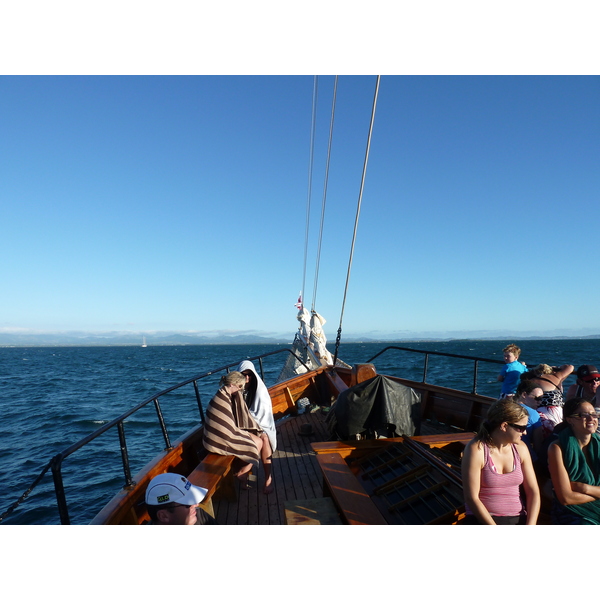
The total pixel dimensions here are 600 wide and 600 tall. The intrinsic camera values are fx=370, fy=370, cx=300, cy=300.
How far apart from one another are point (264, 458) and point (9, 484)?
7.50 metres

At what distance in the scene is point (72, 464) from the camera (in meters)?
9.09

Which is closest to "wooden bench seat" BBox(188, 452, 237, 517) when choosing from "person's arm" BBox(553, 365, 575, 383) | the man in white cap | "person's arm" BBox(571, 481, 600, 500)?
the man in white cap

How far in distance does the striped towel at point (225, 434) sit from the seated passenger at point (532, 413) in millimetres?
2481

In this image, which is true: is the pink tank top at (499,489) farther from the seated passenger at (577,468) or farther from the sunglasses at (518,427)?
the seated passenger at (577,468)

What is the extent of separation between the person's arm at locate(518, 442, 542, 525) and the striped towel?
2319 mm

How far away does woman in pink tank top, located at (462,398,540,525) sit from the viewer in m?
2.12

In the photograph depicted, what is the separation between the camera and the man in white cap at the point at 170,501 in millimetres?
2244

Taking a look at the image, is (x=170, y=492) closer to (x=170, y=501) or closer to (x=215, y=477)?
(x=170, y=501)

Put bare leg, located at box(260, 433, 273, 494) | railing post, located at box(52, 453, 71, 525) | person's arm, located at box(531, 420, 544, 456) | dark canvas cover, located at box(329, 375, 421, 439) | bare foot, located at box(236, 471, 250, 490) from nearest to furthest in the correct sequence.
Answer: railing post, located at box(52, 453, 71, 525) < person's arm, located at box(531, 420, 544, 456) < bare leg, located at box(260, 433, 273, 494) < bare foot, located at box(236, 471, 250, 490) < dark canvas cover, located at box(329, 375, 421, 439)

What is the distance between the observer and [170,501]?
2.25 meters

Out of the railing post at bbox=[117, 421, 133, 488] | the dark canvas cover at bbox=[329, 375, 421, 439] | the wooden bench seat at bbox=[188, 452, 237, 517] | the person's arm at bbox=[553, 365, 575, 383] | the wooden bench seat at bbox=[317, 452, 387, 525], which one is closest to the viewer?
the wooden bench seat at bbox=[317, 452, 387, 525]

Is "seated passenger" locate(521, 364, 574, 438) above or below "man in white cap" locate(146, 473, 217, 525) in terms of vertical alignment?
above

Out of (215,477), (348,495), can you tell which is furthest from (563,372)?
(215,477)

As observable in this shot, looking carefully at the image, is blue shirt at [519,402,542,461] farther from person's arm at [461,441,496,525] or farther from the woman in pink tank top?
person's arm at [461,441,496,525]
